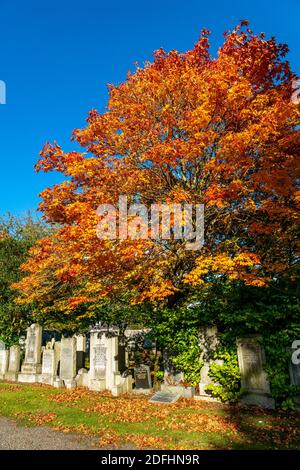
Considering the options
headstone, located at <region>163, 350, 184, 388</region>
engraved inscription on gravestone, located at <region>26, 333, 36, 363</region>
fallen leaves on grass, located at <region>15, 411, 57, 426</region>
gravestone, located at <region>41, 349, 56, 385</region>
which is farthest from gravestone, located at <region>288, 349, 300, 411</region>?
engraved inscription on gravestone, located at <region>26, 333, 36, 363</region>

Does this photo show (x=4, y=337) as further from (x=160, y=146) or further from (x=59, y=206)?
(x=160, y=146)

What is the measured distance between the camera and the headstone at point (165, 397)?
10438 mm

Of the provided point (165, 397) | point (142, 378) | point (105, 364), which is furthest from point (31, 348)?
point (165, 397)

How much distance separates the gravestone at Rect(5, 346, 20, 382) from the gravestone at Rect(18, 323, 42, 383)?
56cm

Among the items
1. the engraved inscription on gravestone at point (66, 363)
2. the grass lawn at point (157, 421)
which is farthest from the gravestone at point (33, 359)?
the grass lawn at point (157, 421)

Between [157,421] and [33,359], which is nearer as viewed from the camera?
[157,421]

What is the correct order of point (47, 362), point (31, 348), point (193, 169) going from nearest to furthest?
point (193, 169) → point (47, 362) → point (31, 348)

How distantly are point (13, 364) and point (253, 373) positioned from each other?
13.1 metres

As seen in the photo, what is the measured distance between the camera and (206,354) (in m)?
11.3

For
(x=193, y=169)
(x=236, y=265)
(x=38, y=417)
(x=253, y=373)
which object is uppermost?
(x=193, y=169)

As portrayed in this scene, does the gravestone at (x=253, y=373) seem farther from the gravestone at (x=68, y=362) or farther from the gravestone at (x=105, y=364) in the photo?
the gravestone at (x=68, y=362)

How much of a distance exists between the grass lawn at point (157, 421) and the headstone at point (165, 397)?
282mm

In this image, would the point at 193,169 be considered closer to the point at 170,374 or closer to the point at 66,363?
the point at 170,374
